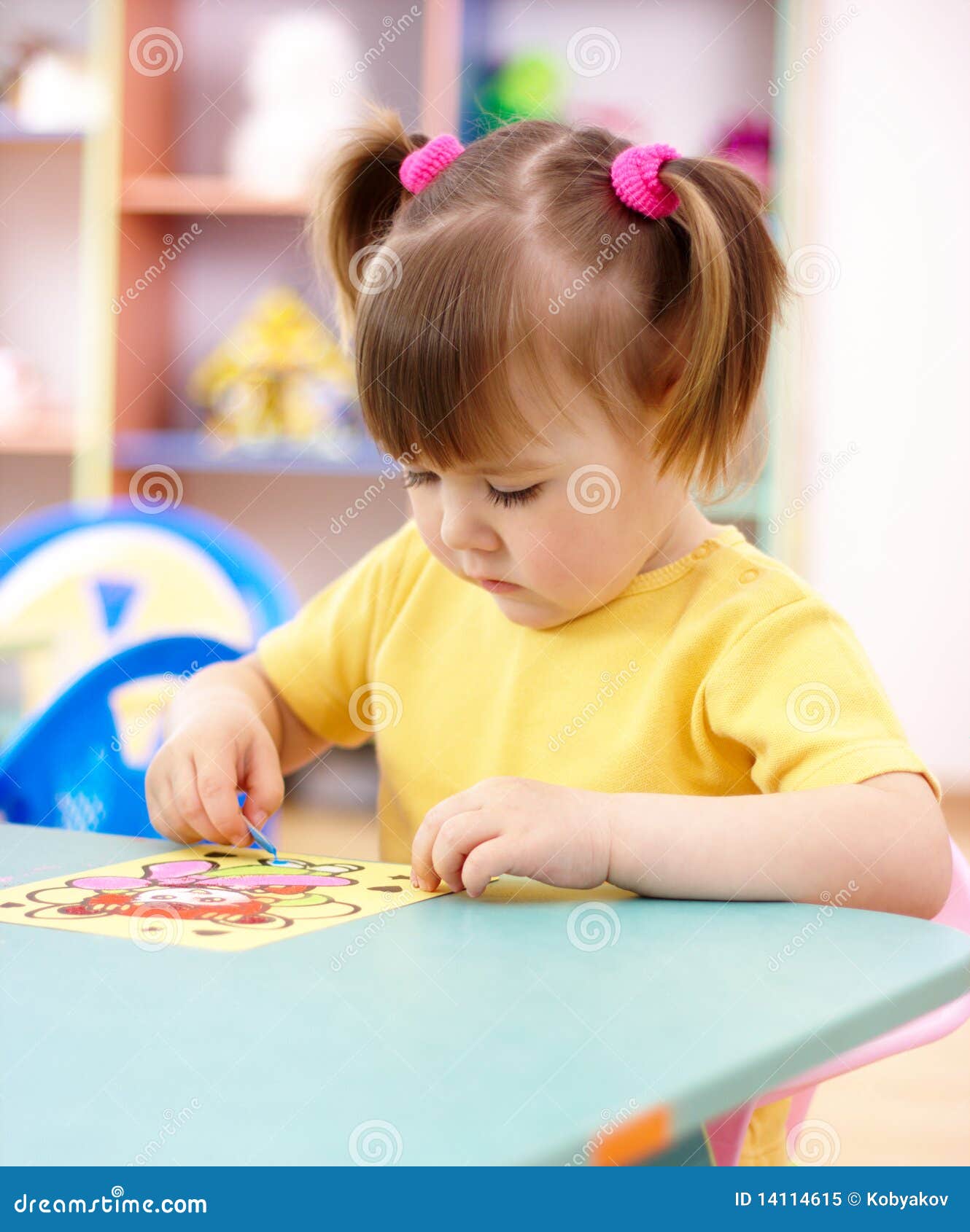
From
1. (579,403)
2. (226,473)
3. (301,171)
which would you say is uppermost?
(301,171)

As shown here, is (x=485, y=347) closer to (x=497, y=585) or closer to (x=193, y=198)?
(x=497, y=585)

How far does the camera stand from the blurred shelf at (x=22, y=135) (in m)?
2.89

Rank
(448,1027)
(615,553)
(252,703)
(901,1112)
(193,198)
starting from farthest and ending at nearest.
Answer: (193,198)
(901,1112)
(252,703)
(615,553)
(448,1027)

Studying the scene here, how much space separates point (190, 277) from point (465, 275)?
2.45 metres

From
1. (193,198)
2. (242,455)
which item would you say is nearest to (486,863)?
(242,455)

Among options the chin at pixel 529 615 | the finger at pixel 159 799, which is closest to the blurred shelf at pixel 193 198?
the chin at pixel 529 615

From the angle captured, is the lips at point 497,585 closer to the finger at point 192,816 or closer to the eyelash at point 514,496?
the eyelash at point 514,496

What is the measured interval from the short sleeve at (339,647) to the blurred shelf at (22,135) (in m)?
2.19

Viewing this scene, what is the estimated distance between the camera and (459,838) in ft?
2.02

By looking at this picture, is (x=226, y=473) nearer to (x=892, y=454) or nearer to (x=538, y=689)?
(x=892, y=454)

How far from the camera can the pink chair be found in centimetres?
47

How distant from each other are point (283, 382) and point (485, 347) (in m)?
2.19

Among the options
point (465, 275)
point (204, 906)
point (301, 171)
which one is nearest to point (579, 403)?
point (465, 275)

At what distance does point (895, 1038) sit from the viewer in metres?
0.64
